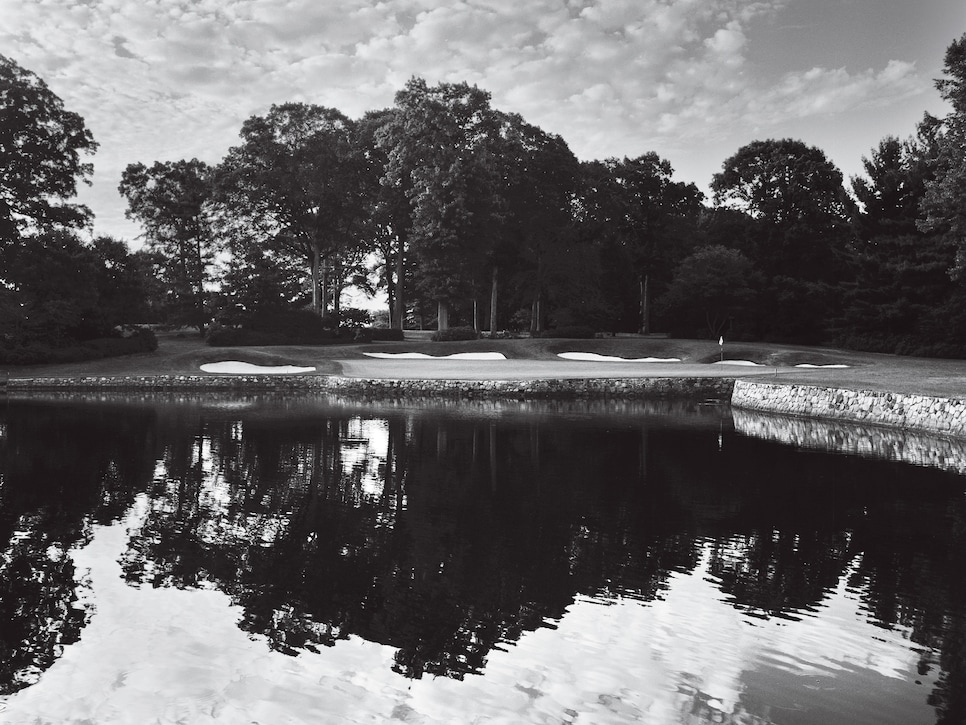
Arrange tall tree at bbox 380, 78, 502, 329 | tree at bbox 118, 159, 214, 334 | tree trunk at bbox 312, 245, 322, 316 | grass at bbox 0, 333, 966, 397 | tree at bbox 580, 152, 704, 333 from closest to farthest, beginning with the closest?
1. grass at bbox 0, 333, 966, 397
2. tall tree at bbox 380, 78, 502, 329
3. tree trunk at bbox 312, 245, 322, 316
4. tree at bbox 118, 159, 214, 334
5. tree at bbox 580, 152, 704, 333

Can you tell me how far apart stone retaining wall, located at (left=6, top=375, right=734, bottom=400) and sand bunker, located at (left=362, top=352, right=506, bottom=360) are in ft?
26.9

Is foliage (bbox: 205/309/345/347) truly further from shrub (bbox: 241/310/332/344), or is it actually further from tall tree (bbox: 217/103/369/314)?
tall tree (bbox: 217/103/369/314)

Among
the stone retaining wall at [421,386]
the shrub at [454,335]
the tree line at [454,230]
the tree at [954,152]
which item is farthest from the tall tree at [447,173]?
the tree at [954,152]

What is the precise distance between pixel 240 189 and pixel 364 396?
2259 cm

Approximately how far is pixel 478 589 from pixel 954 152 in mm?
22359

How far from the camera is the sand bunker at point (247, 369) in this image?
28.1 m

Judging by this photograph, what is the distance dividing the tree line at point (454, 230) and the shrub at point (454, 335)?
1817 mm

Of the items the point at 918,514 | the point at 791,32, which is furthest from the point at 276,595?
the point at 791,32

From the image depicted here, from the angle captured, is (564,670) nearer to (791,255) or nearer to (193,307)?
(193,307)

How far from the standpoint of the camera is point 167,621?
5387 millimetres

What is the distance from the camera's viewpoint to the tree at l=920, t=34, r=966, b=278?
21531mm

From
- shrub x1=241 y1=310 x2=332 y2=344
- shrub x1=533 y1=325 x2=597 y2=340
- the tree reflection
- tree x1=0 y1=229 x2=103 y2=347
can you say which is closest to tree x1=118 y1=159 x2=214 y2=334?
shrub x1=241 y1=310 x2=332 y2=344

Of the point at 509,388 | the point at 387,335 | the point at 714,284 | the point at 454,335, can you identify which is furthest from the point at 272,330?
the point at 714,284

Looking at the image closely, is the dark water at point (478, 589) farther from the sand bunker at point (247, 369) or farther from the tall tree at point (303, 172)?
the tall tree at point (303, 172)
